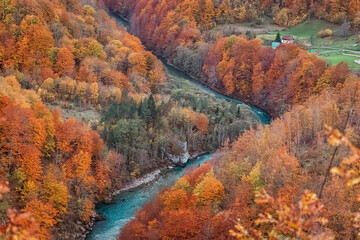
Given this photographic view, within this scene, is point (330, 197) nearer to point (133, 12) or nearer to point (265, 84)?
point (265, 84)

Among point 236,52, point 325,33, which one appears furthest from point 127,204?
point 325,33

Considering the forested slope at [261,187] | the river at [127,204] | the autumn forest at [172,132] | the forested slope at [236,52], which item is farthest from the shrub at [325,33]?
the forested slope at [261,187]

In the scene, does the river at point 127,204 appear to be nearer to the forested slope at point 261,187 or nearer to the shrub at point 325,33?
the forested slope at point 261,187

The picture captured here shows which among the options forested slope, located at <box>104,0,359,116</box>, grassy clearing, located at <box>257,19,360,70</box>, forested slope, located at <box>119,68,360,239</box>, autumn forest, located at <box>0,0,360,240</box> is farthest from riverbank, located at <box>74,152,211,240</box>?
grassy clearing, located at <box>257,19,360,70</box>

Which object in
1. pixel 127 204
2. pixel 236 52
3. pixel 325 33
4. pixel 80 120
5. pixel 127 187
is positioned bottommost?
pixel 127 204

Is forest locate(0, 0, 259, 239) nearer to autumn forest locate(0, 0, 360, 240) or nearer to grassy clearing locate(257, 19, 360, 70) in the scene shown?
autumn forest locate(0, 0, 360, 240)

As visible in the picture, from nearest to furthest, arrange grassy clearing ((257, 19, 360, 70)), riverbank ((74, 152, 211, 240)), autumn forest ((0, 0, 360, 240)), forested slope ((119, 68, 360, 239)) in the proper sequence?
forested slope ((119, 68, 360, 239)), autumn forest ((0, 0, 360, 240)), riverbank ((74, 152, 211, 240)), grassy clearing ((257, 19, 360, 70))

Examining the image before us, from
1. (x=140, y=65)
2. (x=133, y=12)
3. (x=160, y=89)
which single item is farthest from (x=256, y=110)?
Answer: (x=133, y=12)

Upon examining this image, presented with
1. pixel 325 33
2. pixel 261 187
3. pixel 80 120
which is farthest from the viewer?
pixel 325 33

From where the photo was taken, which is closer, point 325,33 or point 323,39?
point 323,39

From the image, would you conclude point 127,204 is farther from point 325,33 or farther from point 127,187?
point 325,33
